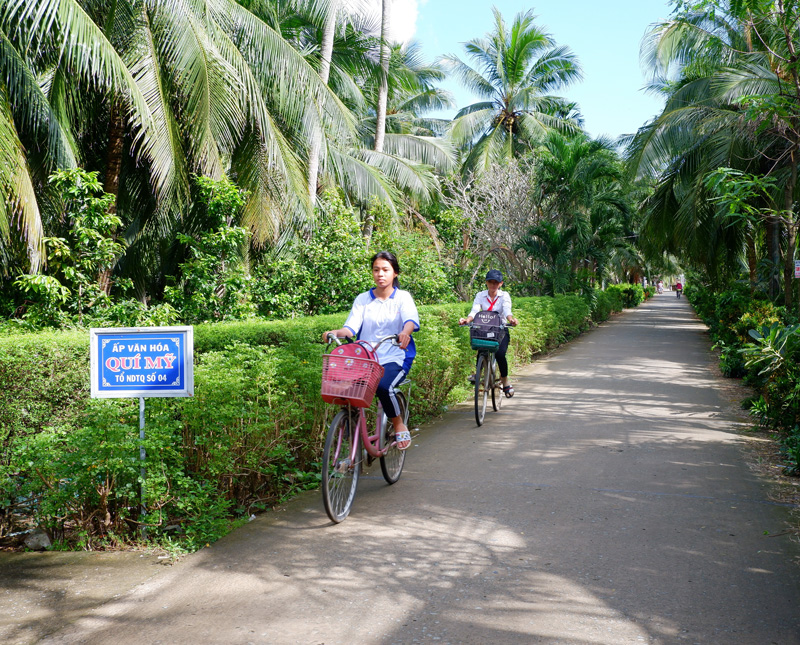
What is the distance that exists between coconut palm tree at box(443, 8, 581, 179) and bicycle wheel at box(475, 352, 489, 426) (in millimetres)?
22445

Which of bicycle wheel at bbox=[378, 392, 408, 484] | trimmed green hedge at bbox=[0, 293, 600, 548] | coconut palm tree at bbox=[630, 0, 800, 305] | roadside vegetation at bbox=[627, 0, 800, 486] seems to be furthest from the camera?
coconut palm tree at bbox=[630, 0, 800, 305]

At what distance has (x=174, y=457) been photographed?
4.71m

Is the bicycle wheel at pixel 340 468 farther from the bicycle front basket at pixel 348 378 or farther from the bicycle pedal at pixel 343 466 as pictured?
the bicycle front basket at pixel 348 378

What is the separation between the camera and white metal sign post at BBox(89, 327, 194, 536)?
179 inches

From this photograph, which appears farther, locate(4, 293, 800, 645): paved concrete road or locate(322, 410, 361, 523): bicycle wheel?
locate(322, 410, 361, 523): bicycle wheel

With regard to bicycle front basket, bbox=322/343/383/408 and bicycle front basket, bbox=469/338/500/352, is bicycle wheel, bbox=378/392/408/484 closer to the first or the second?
bicycle front basket, bbox=322/343/383/408

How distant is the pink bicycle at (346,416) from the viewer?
4.72m

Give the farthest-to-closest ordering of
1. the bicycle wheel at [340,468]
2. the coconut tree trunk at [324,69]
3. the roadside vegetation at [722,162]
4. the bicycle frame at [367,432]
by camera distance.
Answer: the coconut tree trunk at [324,69], the roadside vegetation at [722,162], the bicycle frame at [367,432], the bicycle wheel at [340,468]

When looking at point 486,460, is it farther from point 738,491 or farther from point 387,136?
point 387,136

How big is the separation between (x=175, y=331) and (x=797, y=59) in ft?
21.0

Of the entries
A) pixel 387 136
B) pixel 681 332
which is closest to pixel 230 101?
pixel 387 136

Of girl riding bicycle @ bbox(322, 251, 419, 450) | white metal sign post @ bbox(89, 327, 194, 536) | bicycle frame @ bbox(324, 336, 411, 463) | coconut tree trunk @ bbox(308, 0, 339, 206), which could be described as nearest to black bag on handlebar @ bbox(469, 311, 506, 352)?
girl riding bicycle @ bbox(322, 251, 419, 450)

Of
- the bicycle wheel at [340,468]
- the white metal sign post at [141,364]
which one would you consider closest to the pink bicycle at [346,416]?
the bicycle wheel at [340,468]

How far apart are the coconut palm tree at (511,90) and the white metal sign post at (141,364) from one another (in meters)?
26.5
